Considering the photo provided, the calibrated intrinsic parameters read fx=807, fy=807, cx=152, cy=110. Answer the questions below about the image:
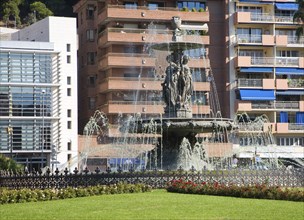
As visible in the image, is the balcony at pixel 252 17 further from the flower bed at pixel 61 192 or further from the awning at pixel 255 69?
the flower bed at pixel 61 192

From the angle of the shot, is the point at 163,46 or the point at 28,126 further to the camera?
the point at 28,126

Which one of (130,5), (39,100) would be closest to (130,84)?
(130,5)

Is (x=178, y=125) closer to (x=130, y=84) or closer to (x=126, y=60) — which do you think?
(x=130, y=84)

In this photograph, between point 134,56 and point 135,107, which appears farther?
point 134,56

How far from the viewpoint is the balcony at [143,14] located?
85000mm

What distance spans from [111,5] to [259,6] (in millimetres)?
17848

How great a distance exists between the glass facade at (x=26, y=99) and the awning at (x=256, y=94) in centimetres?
2075

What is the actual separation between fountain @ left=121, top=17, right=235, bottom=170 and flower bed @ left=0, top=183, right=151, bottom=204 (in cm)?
447

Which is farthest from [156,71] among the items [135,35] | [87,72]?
[87,72]

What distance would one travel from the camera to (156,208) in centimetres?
2364

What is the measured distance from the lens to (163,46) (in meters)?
37.4

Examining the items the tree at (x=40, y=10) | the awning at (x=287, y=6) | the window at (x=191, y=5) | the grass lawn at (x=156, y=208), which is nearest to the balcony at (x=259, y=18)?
the awning at (x=287, y=6)

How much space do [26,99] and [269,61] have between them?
88.5 feet

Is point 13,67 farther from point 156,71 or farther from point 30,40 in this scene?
point 156,71
